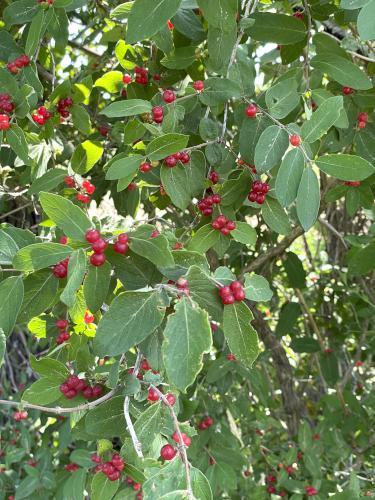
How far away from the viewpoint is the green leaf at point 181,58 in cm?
171

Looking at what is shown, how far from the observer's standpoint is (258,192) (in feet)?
5.11

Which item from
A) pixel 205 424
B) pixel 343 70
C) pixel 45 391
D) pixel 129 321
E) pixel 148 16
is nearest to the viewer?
pixel 129 321

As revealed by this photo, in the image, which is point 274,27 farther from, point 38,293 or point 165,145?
point 38,293

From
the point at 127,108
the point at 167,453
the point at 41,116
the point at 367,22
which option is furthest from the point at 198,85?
the point at 167,453

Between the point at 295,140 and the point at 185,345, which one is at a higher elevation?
the point at 295,140

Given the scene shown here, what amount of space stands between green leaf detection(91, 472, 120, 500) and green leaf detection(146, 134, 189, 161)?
67cm

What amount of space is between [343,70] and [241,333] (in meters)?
0.92

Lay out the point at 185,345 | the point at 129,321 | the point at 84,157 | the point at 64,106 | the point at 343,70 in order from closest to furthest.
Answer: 1. the point at 185,345
2. the point at 129,321
3. the point at 343,70
4. the point at 84,157
5. the point at 64,106

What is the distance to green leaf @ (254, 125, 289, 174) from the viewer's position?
1.39 metres

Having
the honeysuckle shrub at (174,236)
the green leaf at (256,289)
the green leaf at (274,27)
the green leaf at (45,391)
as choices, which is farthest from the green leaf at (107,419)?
the green leaf at (274,27)

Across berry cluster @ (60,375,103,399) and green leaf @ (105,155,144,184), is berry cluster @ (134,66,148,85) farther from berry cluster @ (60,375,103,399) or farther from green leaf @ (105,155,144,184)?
berry cluster @ (60,375,103,399)

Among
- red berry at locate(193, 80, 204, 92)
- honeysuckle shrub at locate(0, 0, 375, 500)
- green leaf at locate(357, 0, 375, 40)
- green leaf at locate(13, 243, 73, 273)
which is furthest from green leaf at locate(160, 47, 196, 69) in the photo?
green leaf at locate(13, 243, 73, 273)

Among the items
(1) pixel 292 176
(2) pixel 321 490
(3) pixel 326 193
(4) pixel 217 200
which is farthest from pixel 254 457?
(1) pixel 292 176

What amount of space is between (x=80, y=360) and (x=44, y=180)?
565 millimetres
